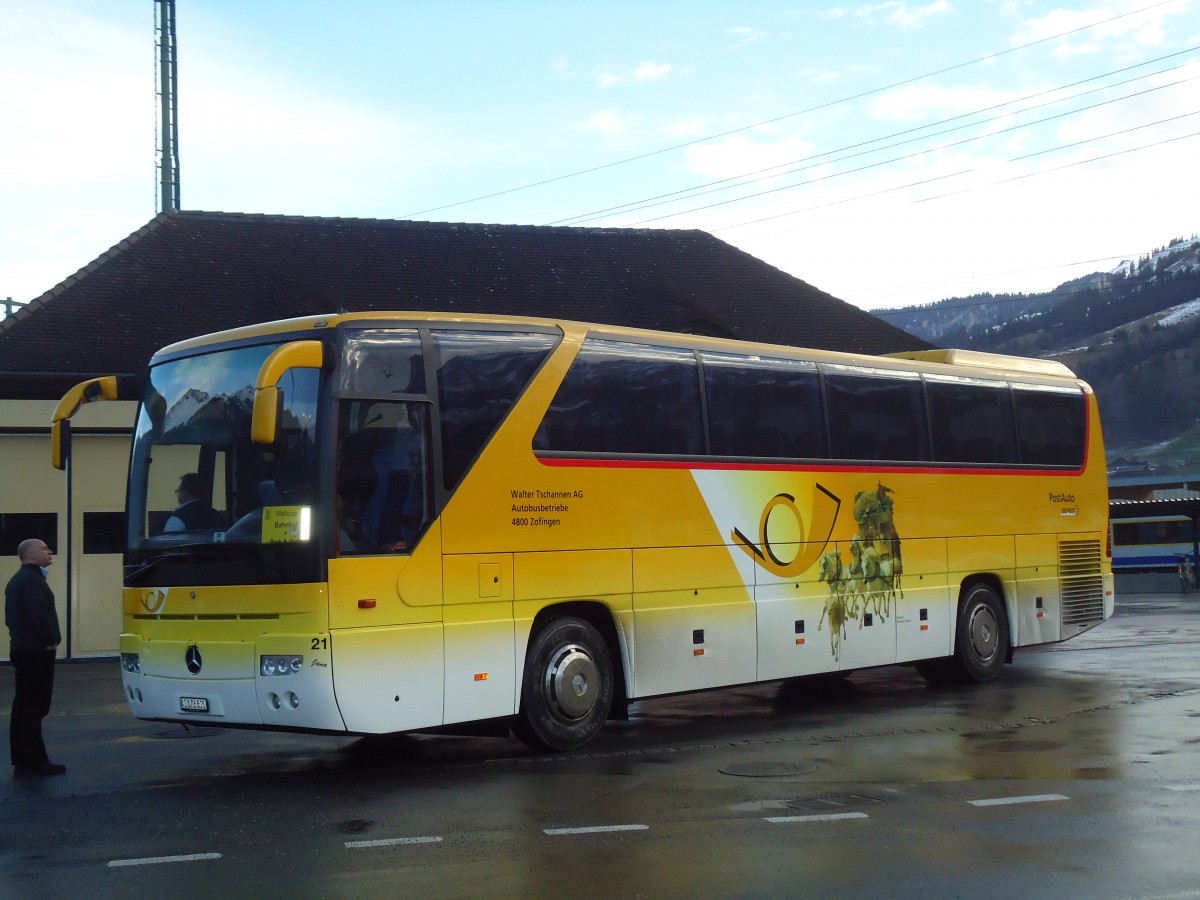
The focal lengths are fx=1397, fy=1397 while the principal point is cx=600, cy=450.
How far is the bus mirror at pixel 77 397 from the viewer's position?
11.1 metres

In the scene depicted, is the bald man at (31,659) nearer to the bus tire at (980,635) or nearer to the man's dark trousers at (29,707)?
the man's dark trousers at (29,707)

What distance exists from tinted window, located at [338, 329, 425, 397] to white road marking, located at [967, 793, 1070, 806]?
4.94 m

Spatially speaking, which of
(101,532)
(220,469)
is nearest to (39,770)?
(220,469)

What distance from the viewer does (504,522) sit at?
11.0m

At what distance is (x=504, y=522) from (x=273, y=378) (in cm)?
235

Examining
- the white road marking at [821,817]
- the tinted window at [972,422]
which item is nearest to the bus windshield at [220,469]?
the white road marking at [821,817]

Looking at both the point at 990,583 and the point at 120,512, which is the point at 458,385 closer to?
the point at 990,583

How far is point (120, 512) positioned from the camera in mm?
22797

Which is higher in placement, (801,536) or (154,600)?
(801,536)

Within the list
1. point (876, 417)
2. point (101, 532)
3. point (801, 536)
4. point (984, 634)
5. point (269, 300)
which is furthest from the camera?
→ point (269, 300)

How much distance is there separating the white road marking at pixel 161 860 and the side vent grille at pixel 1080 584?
12.6 metres

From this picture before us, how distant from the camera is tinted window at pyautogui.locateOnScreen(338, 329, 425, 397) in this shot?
10.2 m

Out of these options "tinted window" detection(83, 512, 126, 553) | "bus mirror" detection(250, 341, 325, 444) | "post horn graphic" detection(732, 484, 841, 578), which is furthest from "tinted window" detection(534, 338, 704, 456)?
"tinted window" detection(83, 512, 126, 553)

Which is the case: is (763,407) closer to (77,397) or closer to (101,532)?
(77,397)
